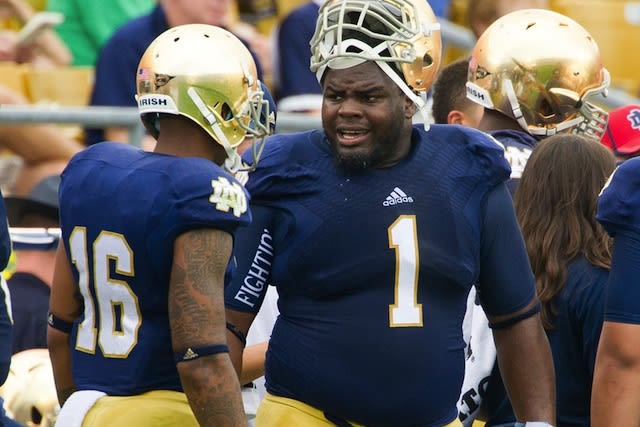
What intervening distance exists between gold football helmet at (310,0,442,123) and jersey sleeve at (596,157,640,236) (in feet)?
1.84

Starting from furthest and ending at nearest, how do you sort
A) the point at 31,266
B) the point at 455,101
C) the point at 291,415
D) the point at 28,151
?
the point at 28,151 → the point at 31,266 → the point at 455,101 → the point at 291,415

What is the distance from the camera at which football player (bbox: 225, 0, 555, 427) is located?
382 cm

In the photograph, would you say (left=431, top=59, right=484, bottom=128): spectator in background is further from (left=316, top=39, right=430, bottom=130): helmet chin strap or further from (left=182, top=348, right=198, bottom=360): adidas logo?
(left=182, top=348, right=198, bottom=360): adidas logo

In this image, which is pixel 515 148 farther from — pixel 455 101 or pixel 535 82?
pixel 455 101

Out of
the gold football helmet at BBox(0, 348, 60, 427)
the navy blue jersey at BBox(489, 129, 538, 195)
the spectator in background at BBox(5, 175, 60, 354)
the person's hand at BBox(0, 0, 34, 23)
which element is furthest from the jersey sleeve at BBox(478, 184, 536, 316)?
the person's hand at BBox(0, 0, 34, 23)

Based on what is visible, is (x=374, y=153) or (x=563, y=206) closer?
(x=374, y=153)

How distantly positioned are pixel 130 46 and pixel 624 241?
3.67 m

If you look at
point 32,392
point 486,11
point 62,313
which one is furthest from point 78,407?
point 486,11

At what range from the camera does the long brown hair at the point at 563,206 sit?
437 centimetres

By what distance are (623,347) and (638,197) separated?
1.30 ft

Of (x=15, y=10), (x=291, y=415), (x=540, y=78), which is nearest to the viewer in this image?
(x=291, y=415)

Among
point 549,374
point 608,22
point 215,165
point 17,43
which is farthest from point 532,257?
point 608,22

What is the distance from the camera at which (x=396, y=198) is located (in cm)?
386

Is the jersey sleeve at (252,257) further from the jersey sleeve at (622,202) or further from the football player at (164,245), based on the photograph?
the jersey sleeve at (622,202)
